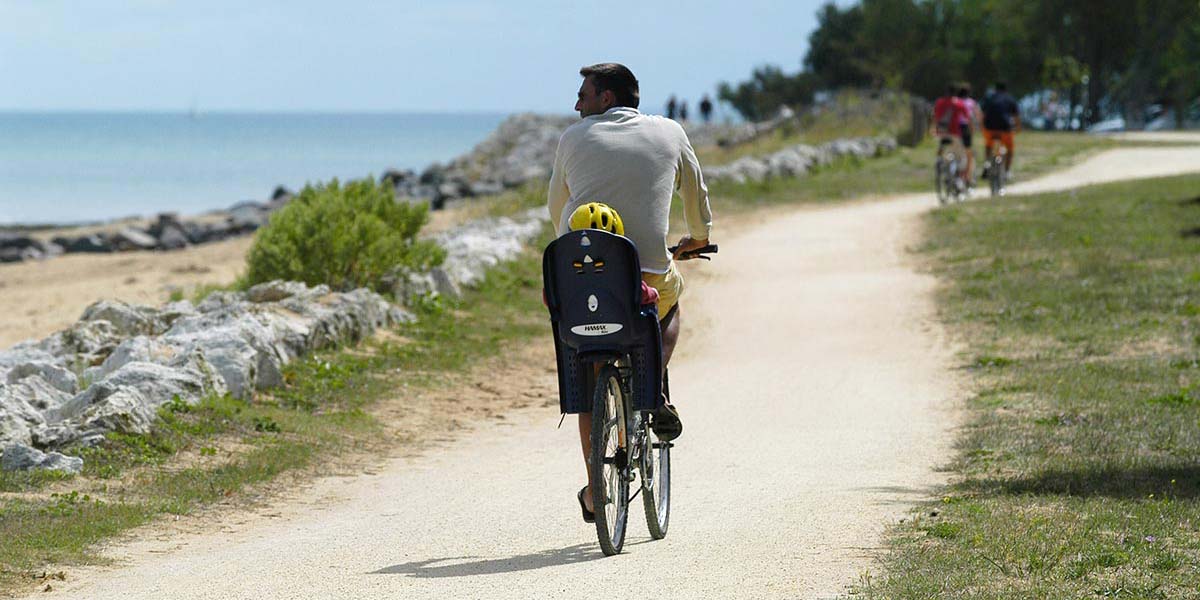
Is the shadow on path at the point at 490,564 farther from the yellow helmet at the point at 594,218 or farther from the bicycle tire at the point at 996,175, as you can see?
the bicycle tire at the point at 996,175

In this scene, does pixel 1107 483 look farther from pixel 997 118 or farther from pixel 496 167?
pixel 496 167

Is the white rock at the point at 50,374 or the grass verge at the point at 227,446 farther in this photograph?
the white rock at the point at 50,374

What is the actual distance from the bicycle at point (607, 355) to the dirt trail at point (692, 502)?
337 millimetres

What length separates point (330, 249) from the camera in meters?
14.2

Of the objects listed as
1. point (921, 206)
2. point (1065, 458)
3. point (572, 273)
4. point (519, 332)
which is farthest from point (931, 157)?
point (572, 273)

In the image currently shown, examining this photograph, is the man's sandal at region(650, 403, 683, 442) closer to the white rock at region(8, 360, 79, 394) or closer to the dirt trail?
the dirt trail

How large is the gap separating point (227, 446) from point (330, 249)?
18.1ft

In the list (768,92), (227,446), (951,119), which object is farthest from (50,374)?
(768,92)

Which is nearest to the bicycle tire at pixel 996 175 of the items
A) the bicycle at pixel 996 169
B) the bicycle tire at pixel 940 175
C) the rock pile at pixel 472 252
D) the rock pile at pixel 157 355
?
the bicycle at pixel 996 169

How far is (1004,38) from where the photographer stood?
58812mm

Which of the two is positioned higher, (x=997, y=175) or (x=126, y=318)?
(x=126, y=318)

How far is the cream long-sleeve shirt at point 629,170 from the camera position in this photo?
19.7 feet

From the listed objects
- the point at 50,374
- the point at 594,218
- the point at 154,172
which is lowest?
the point at 154,172

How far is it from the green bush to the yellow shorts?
26.4 feet
